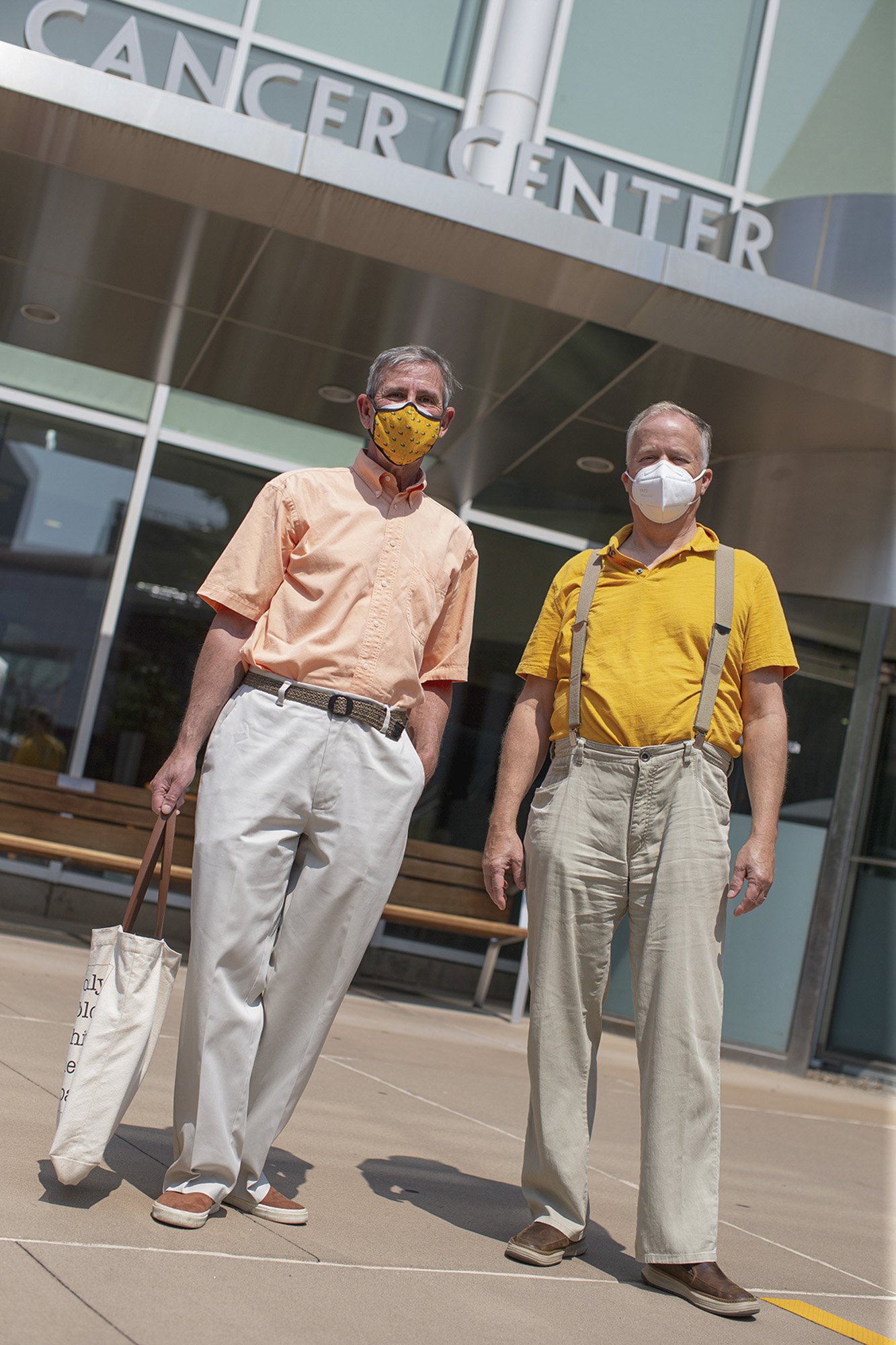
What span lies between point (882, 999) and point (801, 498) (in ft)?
11.7

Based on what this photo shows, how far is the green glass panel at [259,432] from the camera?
359 inches

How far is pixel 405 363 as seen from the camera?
2.82m

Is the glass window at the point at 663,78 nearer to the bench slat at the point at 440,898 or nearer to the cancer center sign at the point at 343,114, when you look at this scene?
the cancer center sign at the point at 343,114

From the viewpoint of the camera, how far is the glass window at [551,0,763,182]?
353 inches

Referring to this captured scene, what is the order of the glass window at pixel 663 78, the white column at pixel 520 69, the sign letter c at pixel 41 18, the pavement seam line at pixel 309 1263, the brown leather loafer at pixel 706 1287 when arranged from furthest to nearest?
the glass window at pixel 663 78, the white column at pixel 520 69, the sign letter c at pixel 41 18, the brown leather loafer at pixel 706 1287, the pavement seam line at pixel 309 1263

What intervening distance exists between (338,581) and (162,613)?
6.50 m

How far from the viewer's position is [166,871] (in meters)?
2.82

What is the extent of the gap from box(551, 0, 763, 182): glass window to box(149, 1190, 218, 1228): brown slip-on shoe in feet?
27.4

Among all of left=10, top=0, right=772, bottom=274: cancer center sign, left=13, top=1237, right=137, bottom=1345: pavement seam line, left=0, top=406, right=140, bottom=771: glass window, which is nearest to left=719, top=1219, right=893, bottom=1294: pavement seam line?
left=13, top=1237, right=137, bottom=1345: pavement seam line

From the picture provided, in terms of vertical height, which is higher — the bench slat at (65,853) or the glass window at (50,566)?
the glass window at (50,566)

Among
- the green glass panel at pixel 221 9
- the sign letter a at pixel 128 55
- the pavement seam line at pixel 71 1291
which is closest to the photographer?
the pavement seam line at pixel 71 1291

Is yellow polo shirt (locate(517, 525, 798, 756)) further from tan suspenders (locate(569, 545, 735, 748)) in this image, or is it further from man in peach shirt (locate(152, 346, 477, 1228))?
man in peach shirt (locate(152, 346, 477, 1228))

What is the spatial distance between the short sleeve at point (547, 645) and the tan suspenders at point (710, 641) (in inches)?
4.6

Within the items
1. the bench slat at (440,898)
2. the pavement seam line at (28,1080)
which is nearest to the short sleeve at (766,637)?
the pavement seam line at (28,1080)
